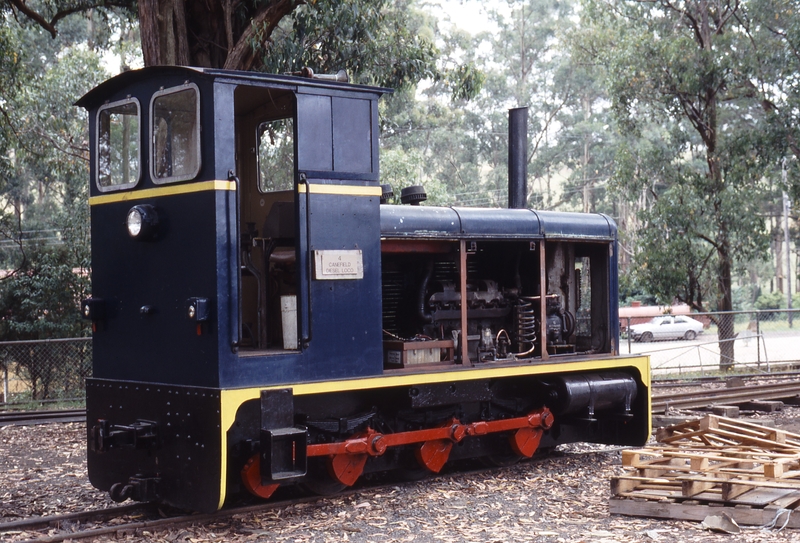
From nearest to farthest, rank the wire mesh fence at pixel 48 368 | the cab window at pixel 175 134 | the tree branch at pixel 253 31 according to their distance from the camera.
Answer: the cab window at pixel 175 134, the tree branch at pixel 253 31, the wire mesh fence at pixel 48 368

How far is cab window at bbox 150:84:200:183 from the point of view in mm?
6305

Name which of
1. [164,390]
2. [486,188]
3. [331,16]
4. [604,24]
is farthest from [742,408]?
[486,188]

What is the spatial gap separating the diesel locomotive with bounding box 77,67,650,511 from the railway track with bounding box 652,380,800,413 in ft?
13.4

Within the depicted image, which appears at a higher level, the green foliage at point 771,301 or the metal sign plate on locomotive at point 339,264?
the metal sign plate on locomotive at point 339,264

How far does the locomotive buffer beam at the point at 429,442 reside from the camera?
692 cm

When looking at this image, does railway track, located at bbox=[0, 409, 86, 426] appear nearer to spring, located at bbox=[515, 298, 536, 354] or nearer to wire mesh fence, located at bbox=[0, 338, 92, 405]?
wire mesh fence, located at bbox=[0, 338, 92, 405]

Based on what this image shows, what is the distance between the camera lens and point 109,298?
23.1ft

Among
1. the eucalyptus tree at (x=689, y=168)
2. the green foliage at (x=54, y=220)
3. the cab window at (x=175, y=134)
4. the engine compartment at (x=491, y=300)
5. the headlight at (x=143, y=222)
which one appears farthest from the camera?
the eucalyptus tree at (x=689, y=168)

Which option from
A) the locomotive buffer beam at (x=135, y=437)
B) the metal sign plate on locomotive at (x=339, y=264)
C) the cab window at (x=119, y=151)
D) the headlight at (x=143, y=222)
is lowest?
the locomotive buffer beam at (x=135, y=437)

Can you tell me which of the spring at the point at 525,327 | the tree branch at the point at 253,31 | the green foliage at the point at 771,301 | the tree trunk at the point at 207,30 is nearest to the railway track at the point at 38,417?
the tree trunk at the point at 207,30

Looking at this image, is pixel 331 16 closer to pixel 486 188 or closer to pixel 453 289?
pixel 453 289

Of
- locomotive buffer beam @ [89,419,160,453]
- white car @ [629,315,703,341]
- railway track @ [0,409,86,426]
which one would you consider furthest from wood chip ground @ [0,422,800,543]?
white car @ [629,315,703,341]

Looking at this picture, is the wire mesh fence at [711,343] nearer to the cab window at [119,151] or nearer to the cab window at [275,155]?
the cab window at [275,155]

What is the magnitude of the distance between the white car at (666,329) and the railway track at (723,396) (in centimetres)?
1700
